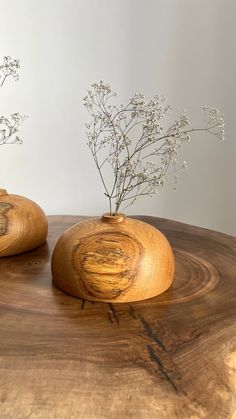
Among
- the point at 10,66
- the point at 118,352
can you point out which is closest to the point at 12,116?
the point at 10,66

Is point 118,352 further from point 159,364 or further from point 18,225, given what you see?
point 18,225

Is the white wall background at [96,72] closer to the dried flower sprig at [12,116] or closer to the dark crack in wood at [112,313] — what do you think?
the dried flower sprig at [12,116]

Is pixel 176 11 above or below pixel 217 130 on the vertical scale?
above

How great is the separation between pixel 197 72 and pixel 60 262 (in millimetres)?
966

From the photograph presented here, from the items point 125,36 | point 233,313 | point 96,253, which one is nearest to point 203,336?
point 233,313

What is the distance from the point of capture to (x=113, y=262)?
0.57 metres

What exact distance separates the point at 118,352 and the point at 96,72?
106cm

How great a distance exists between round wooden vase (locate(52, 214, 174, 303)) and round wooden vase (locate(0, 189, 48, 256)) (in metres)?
0.18

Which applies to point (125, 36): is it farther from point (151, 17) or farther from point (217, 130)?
point (217, 130)

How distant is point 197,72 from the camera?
1.30 m

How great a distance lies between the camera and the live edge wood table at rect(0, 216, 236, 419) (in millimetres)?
366

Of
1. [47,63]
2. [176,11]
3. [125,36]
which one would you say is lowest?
[47,63]

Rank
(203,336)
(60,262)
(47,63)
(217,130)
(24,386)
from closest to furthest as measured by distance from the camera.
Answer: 1. (24,386)
2. (203,336)
3. (60,262)
4. (47,63)
5. (217,130)

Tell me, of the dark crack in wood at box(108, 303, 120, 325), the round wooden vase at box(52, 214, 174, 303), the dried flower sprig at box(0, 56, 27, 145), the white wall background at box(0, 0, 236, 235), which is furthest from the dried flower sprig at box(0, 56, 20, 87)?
the dark crack in wood at box(108, 303, 120, 325)
